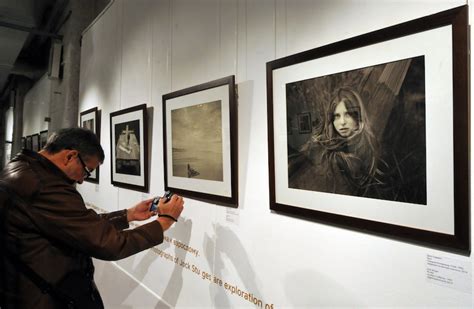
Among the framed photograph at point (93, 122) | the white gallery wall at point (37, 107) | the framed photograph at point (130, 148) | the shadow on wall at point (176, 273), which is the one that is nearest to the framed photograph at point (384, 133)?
the shadow on wall at point (176, 273)

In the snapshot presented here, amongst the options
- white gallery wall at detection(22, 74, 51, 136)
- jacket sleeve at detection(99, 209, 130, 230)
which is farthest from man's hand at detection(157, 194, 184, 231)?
white gallery wall at detection(22, 74, 51, 136)

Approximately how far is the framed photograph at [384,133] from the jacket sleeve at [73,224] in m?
0.77

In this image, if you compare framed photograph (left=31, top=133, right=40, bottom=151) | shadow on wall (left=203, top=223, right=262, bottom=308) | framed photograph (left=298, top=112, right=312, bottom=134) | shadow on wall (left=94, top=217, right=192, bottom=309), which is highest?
framed photograph (left=31, top=133, right=40, bottom=151)

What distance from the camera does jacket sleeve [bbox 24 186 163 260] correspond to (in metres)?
1.26

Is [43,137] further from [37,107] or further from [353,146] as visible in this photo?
[353,146]

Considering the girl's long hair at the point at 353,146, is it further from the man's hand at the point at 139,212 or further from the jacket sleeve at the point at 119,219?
the jacket sleeve at the point at 119,219

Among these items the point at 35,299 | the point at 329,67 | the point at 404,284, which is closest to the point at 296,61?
the point at 329,67

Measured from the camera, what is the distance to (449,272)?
895mm

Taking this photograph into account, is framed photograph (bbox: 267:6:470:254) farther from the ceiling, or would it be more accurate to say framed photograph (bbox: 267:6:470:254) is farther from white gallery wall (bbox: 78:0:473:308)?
the ceiling

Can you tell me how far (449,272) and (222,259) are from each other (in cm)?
112

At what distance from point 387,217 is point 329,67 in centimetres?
58

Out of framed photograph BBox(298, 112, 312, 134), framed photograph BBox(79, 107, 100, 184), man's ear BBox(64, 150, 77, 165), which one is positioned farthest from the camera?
framed photograph BBox(79, 107, 100, 184)

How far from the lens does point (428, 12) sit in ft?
3.09

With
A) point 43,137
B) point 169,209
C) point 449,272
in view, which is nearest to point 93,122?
point 169,209
